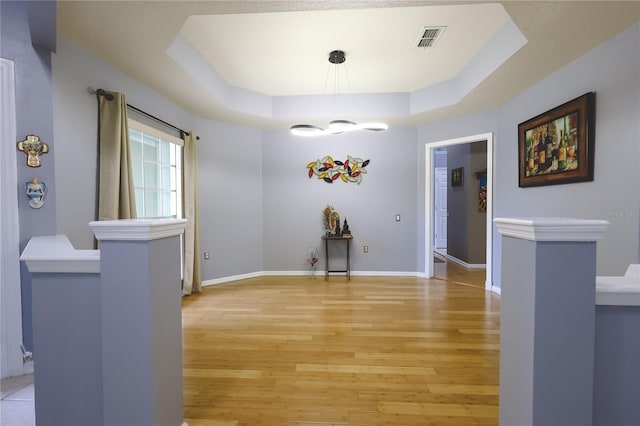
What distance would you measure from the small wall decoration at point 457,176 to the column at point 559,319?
5458 mm

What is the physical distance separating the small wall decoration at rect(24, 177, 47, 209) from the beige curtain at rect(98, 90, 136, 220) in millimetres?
454

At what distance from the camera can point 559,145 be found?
2887mm

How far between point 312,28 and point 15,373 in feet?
11.4

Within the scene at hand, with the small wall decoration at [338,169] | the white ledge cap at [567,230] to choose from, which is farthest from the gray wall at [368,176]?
the white ledge cap at [567,230]

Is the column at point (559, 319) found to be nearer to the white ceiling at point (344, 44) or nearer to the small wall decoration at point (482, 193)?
the white ceiling at point (344, 44)

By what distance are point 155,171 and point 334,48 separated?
251 centimetres

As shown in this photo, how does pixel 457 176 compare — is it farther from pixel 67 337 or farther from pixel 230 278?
pixel 67 337

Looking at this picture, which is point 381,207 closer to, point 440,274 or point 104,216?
point 440,274

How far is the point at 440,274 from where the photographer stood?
17.1ft

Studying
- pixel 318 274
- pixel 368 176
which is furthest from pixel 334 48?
pixel 318 274

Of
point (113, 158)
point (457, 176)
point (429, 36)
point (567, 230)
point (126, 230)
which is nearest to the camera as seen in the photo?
point (567, 230)

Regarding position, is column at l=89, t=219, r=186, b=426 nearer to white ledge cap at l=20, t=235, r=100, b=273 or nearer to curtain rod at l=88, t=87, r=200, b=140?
white ledge cap at l=20, t=235, r=100, b=273

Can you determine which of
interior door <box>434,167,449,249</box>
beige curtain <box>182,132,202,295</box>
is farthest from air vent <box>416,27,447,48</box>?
interior door <box>434,167,449,249</box>

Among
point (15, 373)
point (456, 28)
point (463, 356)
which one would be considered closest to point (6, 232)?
point (15, 373)
